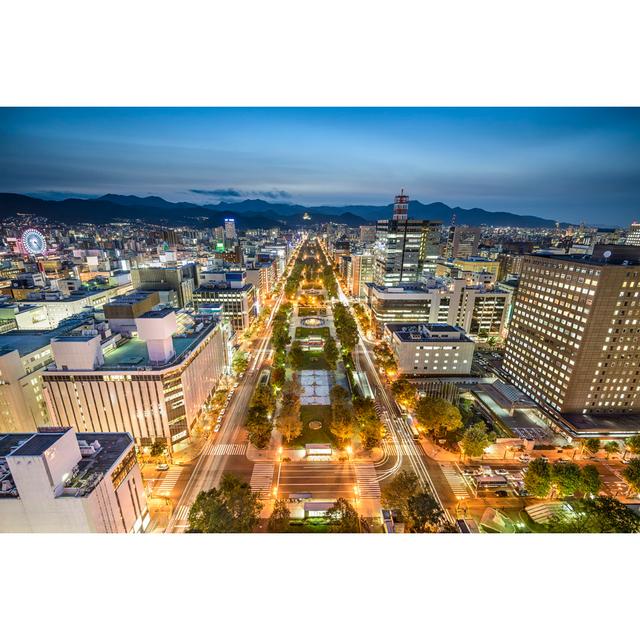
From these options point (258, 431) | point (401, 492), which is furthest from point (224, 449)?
point (401, 492)

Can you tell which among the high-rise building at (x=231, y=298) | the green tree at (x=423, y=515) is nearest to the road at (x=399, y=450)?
the green tree at (x=423, y=515)

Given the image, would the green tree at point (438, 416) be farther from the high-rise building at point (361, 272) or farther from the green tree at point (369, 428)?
the high-rise building at point (361, 272)

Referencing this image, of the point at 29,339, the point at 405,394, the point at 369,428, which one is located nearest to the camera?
the point at 369,428

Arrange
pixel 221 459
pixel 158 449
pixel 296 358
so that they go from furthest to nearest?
pixel 296 358
pixel 221 459
pixel 158 449

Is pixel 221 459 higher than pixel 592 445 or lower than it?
lower

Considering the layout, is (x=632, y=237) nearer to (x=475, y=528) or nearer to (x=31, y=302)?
(x=475, y=528)

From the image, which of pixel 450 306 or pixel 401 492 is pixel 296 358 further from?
pixel 450 306

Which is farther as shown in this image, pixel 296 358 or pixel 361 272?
pixel 361 272
